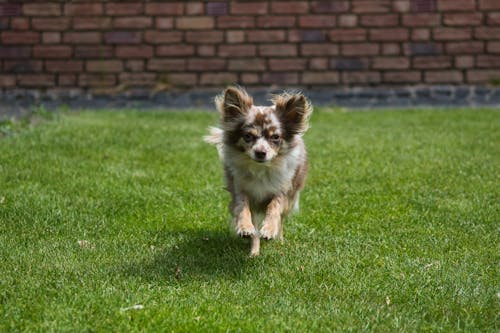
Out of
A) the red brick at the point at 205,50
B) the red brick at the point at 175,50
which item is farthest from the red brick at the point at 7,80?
the red brick at the point at 205,50

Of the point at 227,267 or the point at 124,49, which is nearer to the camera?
the point at 227,267

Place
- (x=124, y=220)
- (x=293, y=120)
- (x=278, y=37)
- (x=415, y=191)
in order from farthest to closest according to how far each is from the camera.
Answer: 1. (x=278, y=37)
2. (x=415, y=191)
3. (x=124, y=220)
4. (x=293, y=120)

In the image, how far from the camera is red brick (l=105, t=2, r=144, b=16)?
14023mm

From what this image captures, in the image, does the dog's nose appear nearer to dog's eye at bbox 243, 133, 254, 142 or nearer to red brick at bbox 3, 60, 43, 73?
dog's eye at bbox 243, 133, 254, 142

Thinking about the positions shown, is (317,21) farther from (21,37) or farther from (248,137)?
(248,137)

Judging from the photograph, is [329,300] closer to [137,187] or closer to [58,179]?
[137,187]

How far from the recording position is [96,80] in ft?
47.0

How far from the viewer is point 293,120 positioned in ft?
17.2

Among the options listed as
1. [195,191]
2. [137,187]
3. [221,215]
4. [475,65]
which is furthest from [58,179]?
[475,65]

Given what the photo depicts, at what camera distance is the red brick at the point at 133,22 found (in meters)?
14.0

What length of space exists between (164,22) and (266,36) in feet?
6.24

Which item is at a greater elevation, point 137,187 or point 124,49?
point 124,49

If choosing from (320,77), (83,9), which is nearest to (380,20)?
(320,77)

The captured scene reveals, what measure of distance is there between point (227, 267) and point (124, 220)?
1342mm
